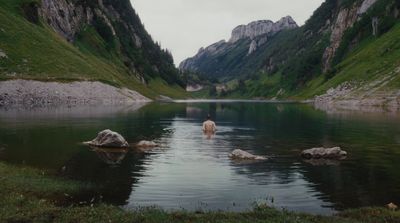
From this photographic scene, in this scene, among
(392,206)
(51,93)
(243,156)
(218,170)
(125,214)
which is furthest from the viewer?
(51,93)

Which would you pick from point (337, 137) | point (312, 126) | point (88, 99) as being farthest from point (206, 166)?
point (88, 99)

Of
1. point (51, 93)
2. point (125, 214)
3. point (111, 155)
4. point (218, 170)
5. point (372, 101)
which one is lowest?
point (125, 214)

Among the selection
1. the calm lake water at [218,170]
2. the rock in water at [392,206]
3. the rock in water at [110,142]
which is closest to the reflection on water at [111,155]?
the calm lake water at [218,170]

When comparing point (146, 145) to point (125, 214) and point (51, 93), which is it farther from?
point (51, 93)

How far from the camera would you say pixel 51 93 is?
546 ft

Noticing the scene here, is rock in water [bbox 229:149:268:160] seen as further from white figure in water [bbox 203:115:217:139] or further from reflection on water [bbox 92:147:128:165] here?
white figure in water [bbox 203:115:217:139]

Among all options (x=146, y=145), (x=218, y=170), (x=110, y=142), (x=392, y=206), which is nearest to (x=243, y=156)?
(x=218, y=170)

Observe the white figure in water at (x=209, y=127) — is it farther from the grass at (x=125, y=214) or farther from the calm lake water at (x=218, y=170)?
the grass at (x=125, y=214)

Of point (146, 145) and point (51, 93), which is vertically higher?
point (51, 93)

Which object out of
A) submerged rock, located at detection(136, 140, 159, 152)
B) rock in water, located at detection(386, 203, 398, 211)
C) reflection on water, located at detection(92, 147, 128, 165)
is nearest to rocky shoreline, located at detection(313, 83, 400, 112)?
submerged rock, located at detection(136, 140, 159, 152)

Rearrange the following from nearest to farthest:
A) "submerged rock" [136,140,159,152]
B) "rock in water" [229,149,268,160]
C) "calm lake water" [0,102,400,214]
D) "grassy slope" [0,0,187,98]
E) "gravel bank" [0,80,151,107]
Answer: "calm lake water" [0,102,400,214]
"rock in water" [229,149,268,160]
"submerged rock" [136,140,159,152]
"gravel bank" [0,80,151,107]
"grassy slope" [0,0,187,98]

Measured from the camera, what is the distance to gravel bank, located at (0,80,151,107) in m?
153

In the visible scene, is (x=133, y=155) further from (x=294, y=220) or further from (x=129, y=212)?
(x=294, y=220)

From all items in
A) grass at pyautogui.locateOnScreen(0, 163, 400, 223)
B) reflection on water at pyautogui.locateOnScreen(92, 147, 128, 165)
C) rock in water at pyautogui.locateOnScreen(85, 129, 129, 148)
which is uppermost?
rock in water at pyautogui.locateOnScreen(85, 129, 129, 148)
